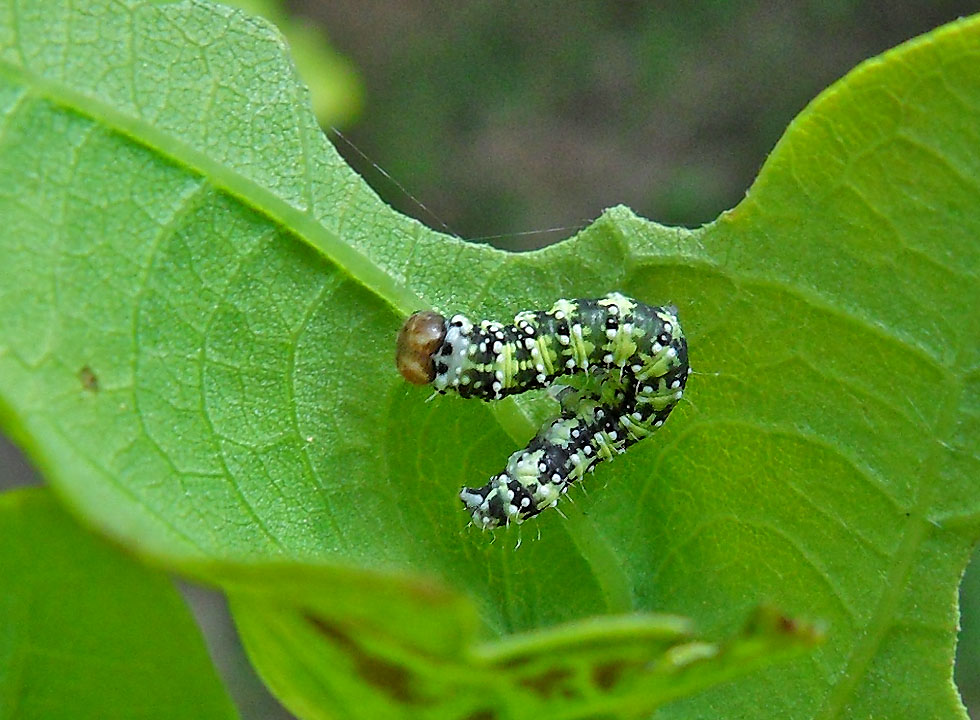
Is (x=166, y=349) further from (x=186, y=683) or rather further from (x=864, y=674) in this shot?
(x=864, y=674)

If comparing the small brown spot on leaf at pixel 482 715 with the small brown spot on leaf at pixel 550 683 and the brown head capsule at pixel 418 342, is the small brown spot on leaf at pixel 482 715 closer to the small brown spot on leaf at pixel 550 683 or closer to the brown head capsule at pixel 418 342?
the small brown spot on leaf at pixel 550 683

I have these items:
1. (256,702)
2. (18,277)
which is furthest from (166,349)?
(256,702)

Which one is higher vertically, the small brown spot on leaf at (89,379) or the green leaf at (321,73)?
the green leaf at (321,73)

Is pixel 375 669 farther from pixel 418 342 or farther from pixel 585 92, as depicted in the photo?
pixel 585 92

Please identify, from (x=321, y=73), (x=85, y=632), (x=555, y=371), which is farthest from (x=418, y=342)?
(x=321, y=73)

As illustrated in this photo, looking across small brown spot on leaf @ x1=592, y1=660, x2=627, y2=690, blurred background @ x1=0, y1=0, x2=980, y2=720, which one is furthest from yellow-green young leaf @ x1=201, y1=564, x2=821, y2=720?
blurred background @ x1=0, y1=0, x2=980, y2=720

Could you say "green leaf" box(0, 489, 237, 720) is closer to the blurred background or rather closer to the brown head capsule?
the brown head capsule

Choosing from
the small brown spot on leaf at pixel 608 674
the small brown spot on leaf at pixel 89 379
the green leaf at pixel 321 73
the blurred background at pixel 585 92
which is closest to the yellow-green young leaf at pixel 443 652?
the small brown spot on leaf at pixel 608 674

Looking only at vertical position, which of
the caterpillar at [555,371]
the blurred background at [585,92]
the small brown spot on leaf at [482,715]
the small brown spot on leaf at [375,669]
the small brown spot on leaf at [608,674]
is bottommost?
the small brown spot on leaf at [482,715]
